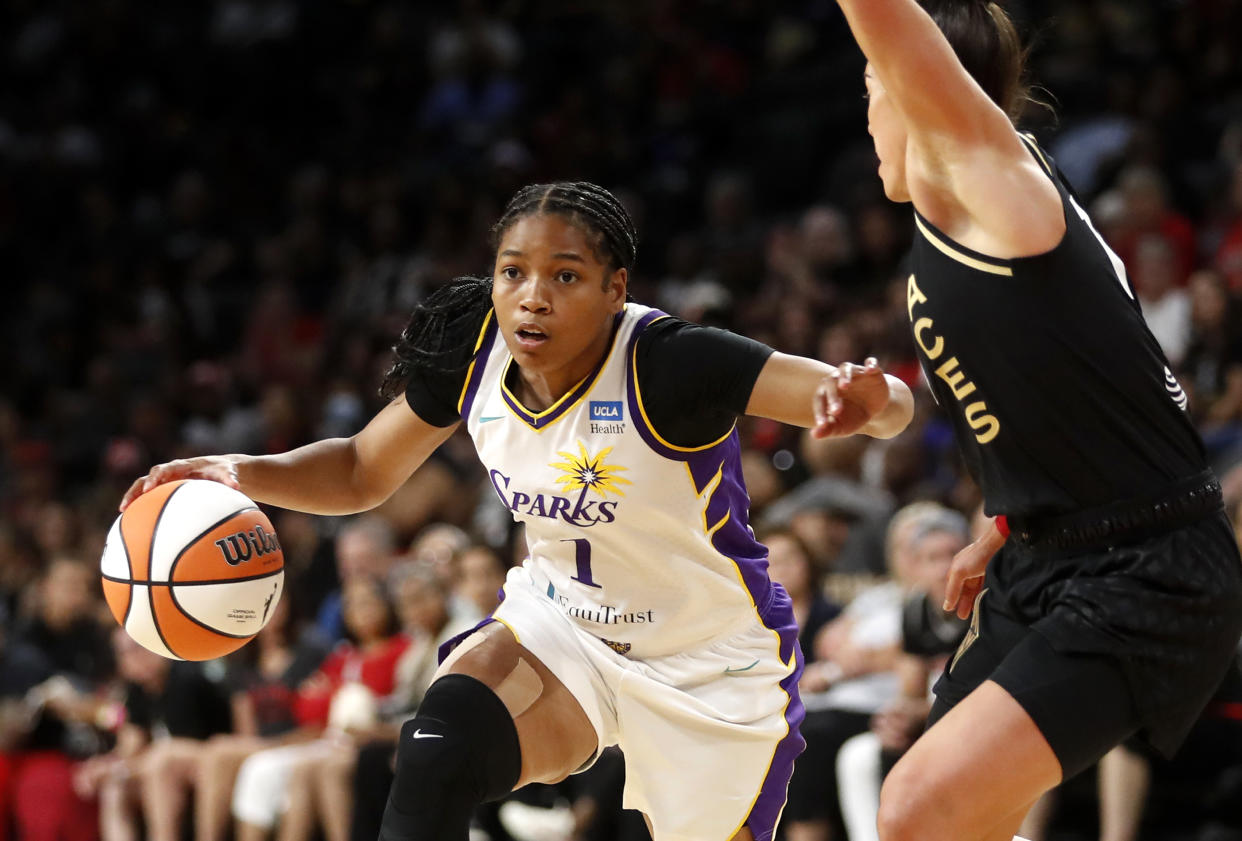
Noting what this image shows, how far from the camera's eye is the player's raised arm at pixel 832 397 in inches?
118

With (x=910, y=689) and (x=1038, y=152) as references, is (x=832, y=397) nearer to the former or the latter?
(x=1038, y=152)

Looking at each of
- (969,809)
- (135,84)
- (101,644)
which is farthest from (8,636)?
(969,809)

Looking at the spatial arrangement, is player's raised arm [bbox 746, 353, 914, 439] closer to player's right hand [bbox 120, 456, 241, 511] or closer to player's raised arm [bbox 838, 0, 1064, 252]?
player's raised arm [bbox 838, 0, 1064, 252]

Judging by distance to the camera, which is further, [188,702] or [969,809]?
[188,702]

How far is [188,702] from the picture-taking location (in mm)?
7453

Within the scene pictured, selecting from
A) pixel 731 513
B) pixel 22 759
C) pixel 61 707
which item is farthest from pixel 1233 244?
pixel 22 759

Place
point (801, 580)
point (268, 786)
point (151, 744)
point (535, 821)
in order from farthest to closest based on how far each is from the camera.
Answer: point (151, 744) → point (268, 786) → point (535, 821) → point (801, 580)

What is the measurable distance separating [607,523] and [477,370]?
0.53 meters

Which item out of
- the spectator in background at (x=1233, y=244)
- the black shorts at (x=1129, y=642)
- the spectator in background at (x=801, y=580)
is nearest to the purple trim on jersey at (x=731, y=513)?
the black shorts at (x=1129, y=642)

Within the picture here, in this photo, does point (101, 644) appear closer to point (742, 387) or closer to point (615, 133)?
point (615, 133)

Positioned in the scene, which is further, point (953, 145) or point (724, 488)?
point (724, 488)

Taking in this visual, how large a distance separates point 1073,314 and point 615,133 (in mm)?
8584

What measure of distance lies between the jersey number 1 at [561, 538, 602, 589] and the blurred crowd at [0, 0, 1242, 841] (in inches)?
59.5

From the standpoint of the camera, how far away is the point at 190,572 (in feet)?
12.2
